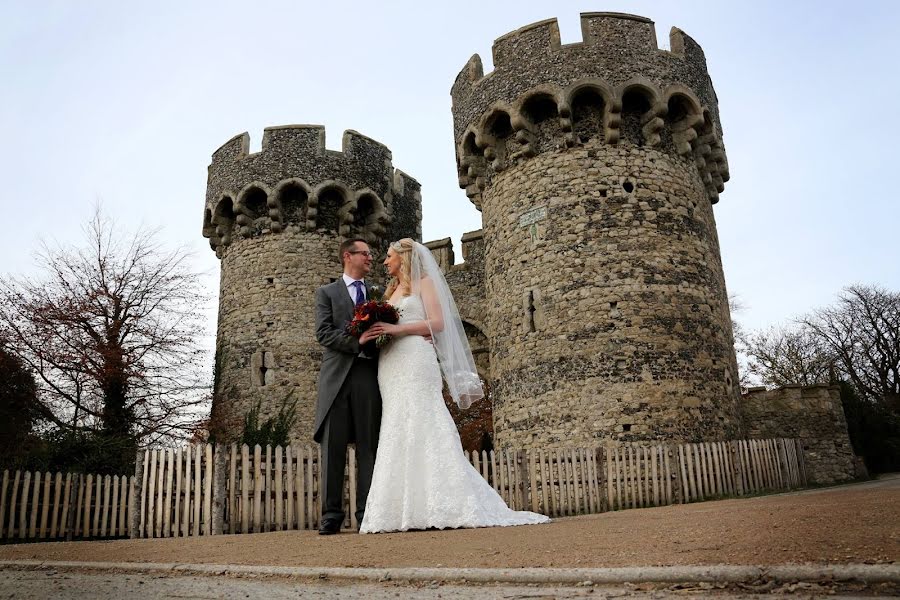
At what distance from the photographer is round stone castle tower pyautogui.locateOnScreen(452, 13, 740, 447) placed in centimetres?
1313

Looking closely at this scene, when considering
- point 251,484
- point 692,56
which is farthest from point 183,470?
point 692,56

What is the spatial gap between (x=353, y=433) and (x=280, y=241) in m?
13.5

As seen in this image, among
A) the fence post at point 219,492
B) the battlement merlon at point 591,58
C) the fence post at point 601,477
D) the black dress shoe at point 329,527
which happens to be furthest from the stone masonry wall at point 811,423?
the black dress shoe at point 329,527

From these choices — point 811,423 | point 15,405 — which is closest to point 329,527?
point 15,405

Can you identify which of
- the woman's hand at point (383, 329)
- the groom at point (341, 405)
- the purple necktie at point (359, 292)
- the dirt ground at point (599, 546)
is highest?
the purple necktie at point (359, 292)

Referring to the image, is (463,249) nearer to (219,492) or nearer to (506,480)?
(506,480)

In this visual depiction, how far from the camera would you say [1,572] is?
422 cm

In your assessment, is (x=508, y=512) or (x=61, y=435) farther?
(x=61, y=435)

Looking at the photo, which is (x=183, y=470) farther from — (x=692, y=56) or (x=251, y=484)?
(x=692, y=56)

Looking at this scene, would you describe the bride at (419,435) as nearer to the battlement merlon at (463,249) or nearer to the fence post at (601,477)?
the fence post at (601,477)

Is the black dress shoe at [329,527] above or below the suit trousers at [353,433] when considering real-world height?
below

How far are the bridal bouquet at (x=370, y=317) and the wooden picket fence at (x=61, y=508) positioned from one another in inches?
286

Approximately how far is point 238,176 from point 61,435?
8102 mm

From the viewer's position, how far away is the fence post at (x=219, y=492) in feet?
30.4
